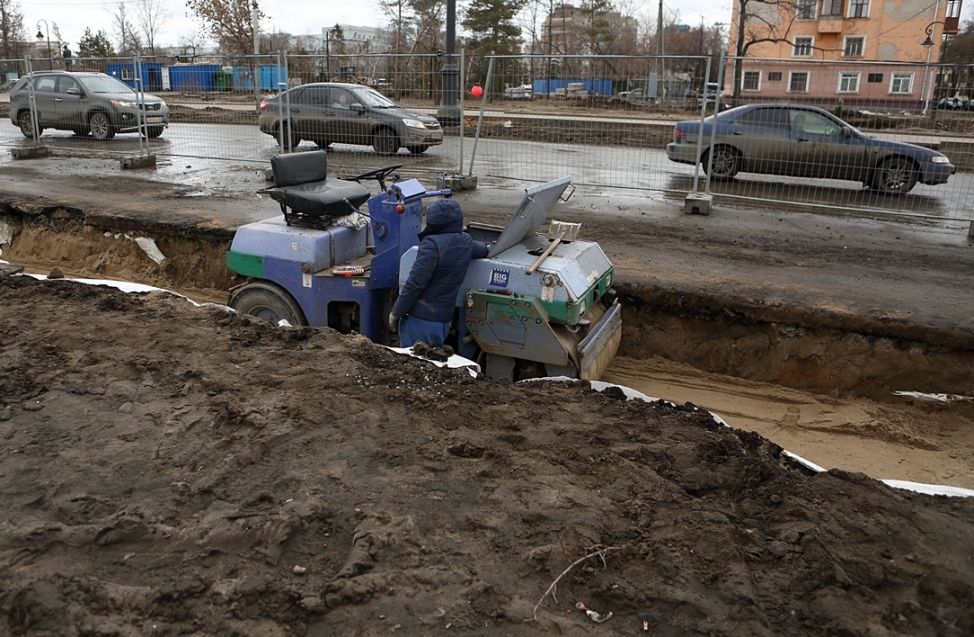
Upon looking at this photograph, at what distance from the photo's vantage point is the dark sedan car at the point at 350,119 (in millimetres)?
14055

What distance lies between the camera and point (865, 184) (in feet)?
40.5

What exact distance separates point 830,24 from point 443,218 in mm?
52402

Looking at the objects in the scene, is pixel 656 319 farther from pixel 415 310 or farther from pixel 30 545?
pixel 30 545

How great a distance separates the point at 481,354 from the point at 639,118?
730 centimetres

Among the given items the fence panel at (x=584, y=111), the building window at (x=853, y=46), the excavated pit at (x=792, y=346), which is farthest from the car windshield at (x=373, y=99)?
the building window at (x=853, y=46)

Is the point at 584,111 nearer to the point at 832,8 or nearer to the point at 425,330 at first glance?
the point at 425,330

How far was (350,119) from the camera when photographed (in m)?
14.3

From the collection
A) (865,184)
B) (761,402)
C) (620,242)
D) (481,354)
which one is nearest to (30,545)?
(481,354)

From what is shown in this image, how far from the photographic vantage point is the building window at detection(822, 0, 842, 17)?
49531 mm

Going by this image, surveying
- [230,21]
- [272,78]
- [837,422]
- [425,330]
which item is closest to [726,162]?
[837,422]

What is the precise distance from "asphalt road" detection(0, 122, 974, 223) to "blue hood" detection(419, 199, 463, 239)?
6.63 m

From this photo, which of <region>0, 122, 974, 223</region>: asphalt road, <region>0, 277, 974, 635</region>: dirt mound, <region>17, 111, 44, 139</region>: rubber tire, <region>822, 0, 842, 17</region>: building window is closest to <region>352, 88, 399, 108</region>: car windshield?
<region>0, 122, 974, 223</region>: asphalt road

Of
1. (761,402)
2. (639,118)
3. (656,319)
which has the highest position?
(639,118)

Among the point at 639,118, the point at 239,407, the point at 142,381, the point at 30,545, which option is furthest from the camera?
the point at 639,118
